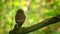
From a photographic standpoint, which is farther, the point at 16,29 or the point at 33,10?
the point at 33,10

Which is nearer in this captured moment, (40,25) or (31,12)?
(40,25)

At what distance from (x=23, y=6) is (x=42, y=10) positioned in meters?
0.13

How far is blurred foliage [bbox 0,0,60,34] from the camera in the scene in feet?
3.81

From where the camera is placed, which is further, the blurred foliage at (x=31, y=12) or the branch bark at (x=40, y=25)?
the blurred foliage at (x=31, y=12)

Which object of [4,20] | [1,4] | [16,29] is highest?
[1,4]

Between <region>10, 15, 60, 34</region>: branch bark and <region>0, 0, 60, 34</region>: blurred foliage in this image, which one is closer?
<region>10, 15, 60, 34</region>: branch bark

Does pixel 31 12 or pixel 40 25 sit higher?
pixel 31 12

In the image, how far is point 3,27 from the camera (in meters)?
1.21

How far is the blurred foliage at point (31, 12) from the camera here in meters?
1.16

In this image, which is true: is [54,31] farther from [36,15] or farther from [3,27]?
[3,27]

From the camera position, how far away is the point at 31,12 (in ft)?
3.88

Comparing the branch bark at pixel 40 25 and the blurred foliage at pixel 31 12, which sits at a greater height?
the blurred foliage at pixel 31 12

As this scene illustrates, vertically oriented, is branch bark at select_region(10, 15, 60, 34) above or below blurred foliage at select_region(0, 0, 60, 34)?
below

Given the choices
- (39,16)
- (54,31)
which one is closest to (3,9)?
(39,16)
